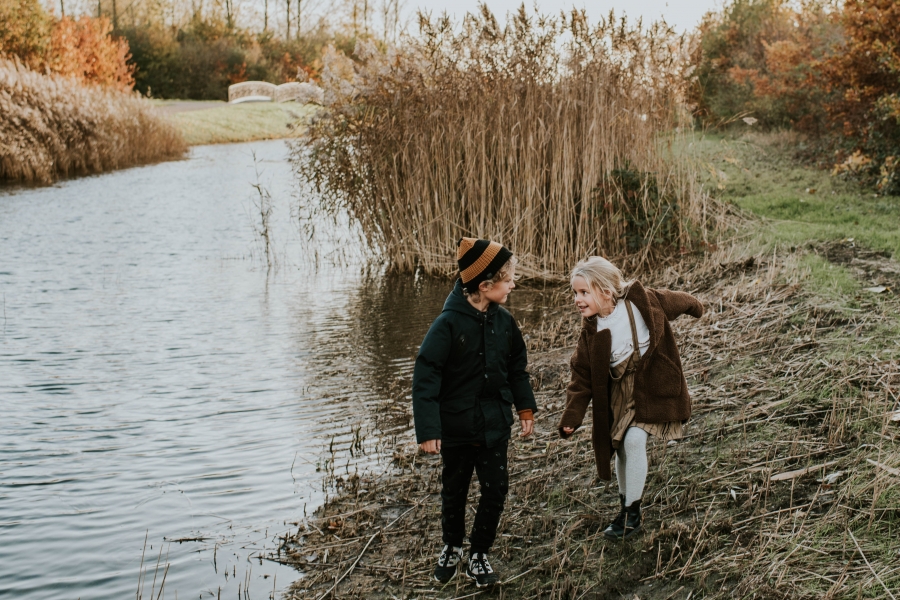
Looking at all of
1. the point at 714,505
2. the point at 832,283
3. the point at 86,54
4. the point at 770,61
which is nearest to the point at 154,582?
the point at 714,505

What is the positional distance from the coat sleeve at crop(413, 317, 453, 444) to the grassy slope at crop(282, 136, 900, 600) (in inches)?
28.1

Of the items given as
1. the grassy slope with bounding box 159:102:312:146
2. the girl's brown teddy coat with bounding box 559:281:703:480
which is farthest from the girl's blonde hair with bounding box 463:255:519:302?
the grassy slope with bounding box 159:102:312:146

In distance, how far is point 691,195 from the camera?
9.20 m

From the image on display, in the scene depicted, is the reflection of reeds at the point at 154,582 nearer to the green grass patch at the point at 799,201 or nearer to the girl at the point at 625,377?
the girl at the point at 625,377

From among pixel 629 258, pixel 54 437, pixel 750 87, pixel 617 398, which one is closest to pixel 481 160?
pixel 629 258

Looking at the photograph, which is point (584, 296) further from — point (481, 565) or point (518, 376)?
point (481, 565)

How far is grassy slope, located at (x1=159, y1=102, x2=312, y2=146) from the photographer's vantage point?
107 ft

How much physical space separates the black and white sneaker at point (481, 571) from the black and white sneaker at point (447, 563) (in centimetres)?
8

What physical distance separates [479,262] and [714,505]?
1.52 metres

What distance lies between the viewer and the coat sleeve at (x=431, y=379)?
3213 millimetres

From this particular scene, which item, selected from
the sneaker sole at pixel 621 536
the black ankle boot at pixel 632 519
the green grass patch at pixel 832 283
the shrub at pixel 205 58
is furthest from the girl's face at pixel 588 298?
the shrub at pixel 205 58

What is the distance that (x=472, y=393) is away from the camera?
131 inches

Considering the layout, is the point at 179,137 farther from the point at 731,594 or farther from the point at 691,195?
the point at 731,594

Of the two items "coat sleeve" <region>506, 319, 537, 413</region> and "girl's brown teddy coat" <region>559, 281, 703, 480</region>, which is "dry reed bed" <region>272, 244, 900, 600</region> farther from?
"coat sleeve" <region>506, 319, 537, 413</region>
